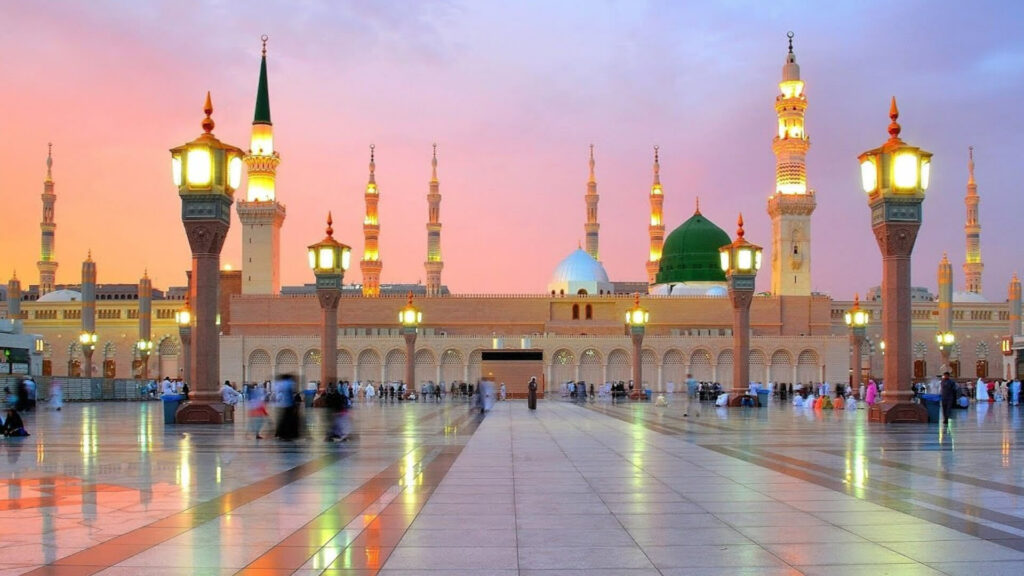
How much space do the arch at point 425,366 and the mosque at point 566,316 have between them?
67 mm

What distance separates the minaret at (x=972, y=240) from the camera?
6694 cm

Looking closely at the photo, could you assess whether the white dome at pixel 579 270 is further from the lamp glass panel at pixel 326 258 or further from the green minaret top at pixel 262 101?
the lamp glass panel at pixel 326 258

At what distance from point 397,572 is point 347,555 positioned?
508mm

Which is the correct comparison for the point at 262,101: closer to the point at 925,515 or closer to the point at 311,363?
the point at 311,363

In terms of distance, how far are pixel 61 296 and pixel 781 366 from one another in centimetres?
5246

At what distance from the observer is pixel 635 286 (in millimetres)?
99750

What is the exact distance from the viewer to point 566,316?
6619 centimetres

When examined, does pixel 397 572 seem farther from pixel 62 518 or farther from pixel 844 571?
pixel 62 518

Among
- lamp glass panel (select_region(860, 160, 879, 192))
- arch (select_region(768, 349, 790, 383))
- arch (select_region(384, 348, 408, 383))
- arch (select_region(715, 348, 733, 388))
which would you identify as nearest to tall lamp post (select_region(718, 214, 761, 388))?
lamp glass panel (select_region(860, 160, 879, 192))

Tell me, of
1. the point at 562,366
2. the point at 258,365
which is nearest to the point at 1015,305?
the point at 562,366

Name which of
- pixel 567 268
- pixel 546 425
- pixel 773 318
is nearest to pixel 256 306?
pixel 567 268

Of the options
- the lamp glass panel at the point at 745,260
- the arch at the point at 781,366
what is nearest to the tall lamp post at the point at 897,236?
the lamp glass panel at the point at 745,260

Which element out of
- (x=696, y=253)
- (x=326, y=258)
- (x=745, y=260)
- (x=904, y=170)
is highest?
(x=696, y=253)

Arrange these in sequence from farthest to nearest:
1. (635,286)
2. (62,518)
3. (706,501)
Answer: (635,286) → (706,501) → (62,518)
